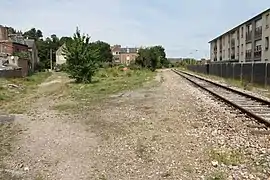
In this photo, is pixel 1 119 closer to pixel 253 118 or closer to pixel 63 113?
pixel 63 113

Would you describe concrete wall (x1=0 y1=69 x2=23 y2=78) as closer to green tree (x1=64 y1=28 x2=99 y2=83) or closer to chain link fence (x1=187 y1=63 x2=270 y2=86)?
green tree (x1=64 y1=28 x2=99 y2=83)

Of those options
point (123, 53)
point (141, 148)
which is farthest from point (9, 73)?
point (123, 53)

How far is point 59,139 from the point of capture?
8.01 meters

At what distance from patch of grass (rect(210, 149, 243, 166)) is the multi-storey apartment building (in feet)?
140

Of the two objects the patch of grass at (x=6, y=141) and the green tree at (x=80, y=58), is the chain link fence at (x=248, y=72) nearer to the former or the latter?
the green tree at (x=80, y=58)

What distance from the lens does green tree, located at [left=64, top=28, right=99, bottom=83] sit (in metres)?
32.8

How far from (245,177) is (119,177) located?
1895mm

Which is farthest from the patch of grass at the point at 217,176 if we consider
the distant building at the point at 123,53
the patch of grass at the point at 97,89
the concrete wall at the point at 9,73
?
the distant building at the point at 123,53

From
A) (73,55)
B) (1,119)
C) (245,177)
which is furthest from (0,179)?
(73,55)

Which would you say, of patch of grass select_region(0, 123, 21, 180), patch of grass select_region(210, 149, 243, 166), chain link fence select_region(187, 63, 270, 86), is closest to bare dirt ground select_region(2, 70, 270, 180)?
patch of grass select_region(210, 149, 243, 166)

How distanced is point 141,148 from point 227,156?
1725 millimetres

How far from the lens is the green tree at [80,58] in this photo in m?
32.8

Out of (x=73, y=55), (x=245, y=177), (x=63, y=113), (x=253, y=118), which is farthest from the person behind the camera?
(x=73, y=55)

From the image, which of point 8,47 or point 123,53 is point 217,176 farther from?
point 123,53
